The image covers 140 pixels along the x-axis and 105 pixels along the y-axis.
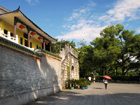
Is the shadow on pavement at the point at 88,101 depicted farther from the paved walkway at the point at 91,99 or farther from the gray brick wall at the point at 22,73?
the gray brick wall at the point at 22,73

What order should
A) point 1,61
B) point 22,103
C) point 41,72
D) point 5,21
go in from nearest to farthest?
1. point 1,61
2. point 22,103
3. point 41,72
4. point 5,21

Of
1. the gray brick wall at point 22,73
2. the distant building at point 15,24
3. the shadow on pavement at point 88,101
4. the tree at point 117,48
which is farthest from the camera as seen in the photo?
the tree at point 117,48

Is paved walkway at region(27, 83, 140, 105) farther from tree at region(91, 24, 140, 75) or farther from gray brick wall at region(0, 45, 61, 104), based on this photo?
tree at region(91, 24, 140, 75)

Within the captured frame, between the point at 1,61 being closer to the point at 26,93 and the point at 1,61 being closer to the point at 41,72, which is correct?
the point at 26,93

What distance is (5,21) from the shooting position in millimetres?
13156

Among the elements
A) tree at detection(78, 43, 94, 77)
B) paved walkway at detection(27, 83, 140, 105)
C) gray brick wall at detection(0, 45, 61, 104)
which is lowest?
paved walkway at detection(27, 83, 140, 105)

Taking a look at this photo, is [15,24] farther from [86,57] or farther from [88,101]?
[86,57]

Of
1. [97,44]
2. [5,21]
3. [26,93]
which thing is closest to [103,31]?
[97,44]

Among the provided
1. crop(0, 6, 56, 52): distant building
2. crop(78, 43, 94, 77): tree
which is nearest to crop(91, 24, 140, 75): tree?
crop(78, 43, 94, 77): tree

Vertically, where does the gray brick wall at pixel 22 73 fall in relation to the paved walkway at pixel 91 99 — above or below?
above

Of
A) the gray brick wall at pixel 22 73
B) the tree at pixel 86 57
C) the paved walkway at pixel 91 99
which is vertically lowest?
→ the paved walkway at pixel 91 99

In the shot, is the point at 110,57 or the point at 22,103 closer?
the point at 22,103

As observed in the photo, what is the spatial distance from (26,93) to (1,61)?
2.92 m

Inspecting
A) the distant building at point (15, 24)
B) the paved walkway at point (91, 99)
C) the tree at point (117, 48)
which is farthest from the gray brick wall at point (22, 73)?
the tree at point (117, 48)
